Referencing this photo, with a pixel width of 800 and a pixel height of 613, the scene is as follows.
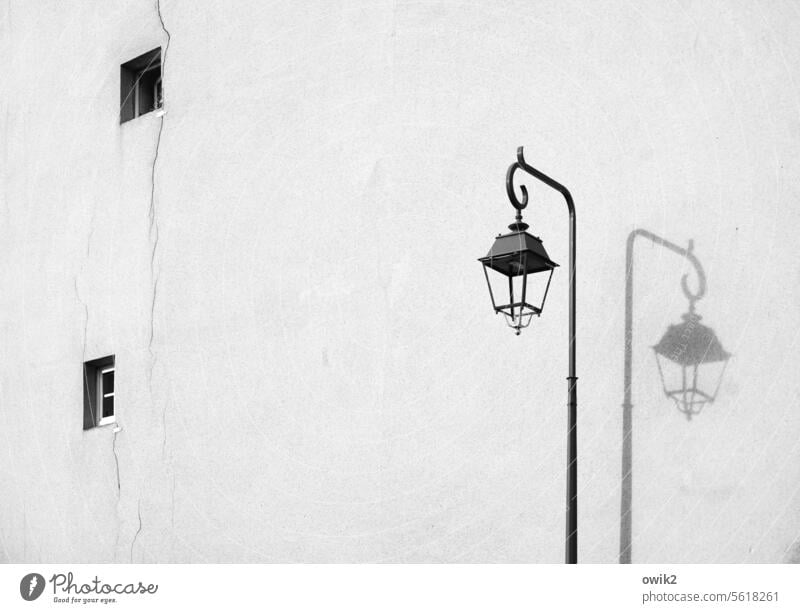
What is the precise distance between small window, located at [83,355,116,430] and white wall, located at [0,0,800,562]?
13cm

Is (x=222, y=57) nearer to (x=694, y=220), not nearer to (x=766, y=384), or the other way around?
(x=694, y=220)

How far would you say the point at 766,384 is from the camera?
905 cm

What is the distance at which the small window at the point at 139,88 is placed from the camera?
44.9 feet

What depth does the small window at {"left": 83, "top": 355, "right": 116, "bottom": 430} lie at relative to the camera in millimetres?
13383

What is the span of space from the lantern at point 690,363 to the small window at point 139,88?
251 inches

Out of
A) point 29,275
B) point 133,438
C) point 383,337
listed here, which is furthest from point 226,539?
point 29,275

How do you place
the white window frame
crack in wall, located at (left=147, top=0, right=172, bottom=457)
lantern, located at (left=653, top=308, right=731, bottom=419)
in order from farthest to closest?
1. the white window frame
2. crack in wall, located at (left=147, top=0, right=172, bottom=457)
3. lantern, located at (left=653, top=308, right=731, bottom=419)

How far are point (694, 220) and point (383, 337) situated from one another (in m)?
2.84

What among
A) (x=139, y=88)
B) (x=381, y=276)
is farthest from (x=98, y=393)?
(x=381, y=276)

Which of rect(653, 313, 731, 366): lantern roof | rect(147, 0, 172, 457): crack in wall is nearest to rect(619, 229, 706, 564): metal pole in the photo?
rect(653, 313, 731, 366): lantern roof

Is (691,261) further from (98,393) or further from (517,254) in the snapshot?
(98,393)

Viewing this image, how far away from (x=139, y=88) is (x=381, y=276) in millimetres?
4038

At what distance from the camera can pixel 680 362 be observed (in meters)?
9.44

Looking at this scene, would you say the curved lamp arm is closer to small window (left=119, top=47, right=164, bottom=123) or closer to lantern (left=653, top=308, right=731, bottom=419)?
lantern (left=653, top=308, right=731, bottom=419)
